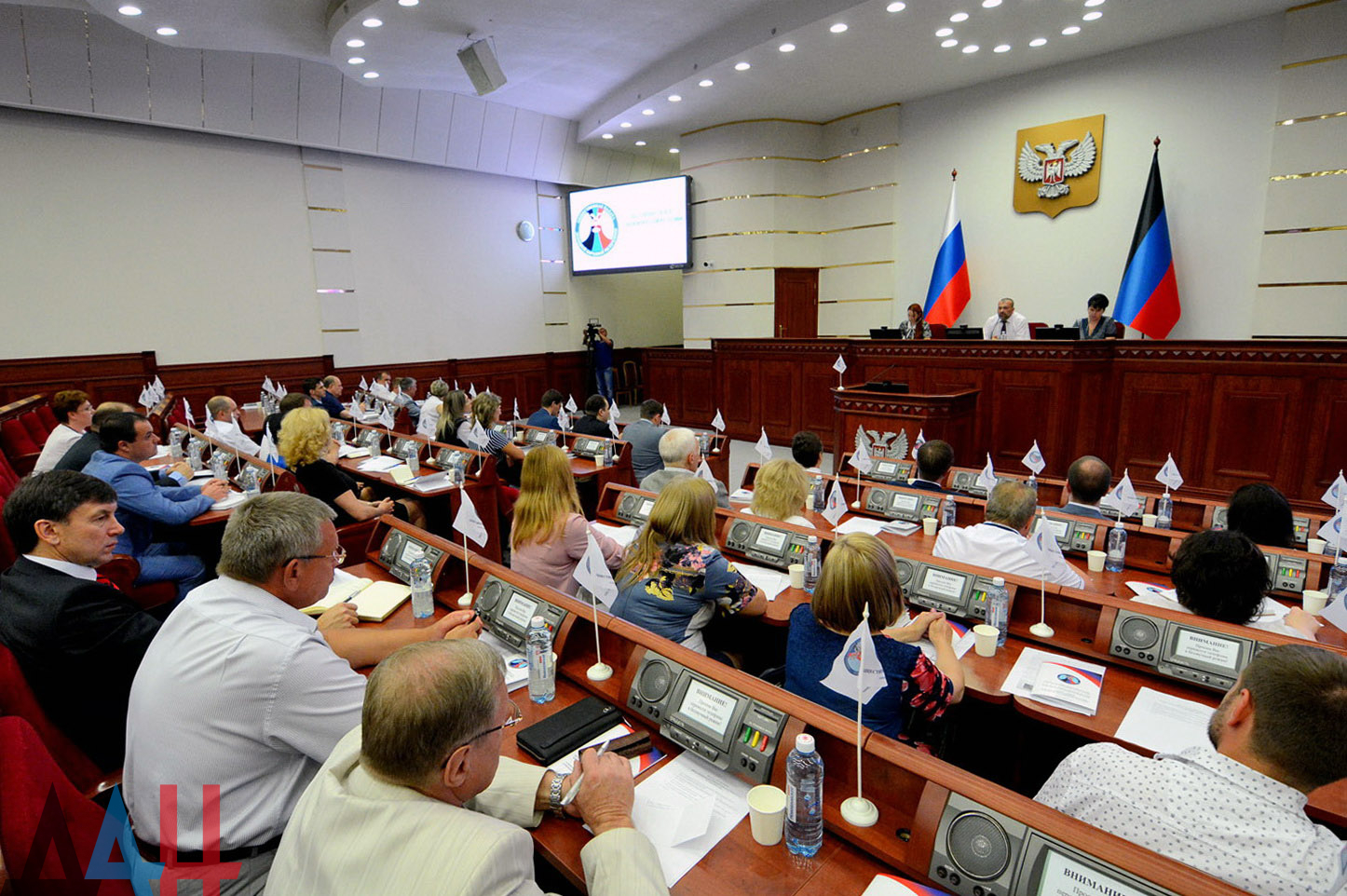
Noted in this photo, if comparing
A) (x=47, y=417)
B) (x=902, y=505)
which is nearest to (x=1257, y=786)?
(x=902, y=505)

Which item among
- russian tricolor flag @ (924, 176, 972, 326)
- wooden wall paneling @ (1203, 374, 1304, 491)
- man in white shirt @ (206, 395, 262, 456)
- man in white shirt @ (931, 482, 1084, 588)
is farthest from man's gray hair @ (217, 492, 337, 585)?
russian tricolor flag @ (924, 176, 972, 326)

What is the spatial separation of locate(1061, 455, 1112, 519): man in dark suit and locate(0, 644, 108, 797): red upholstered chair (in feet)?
11.8

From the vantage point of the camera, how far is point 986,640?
2033 mm

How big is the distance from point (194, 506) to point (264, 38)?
4.78m

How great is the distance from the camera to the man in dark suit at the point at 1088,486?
10.4 ft

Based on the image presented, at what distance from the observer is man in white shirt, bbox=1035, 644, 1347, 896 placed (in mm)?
1048

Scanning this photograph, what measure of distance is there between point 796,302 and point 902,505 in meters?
6.17

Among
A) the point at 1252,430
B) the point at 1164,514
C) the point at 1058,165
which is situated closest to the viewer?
the point at 1164,514

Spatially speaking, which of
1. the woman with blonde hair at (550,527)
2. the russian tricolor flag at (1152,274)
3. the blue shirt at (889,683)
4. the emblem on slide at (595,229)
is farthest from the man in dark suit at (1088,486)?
the emblem on slide at (595,229)

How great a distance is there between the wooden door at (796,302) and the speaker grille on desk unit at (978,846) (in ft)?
27.4

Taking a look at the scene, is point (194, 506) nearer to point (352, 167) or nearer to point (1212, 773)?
point (1212, 773)

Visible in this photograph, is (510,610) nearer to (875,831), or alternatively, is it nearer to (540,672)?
(540,672)

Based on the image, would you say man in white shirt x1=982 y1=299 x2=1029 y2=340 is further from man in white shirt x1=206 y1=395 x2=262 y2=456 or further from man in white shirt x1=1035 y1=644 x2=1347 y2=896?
man in white shirt x1=206 y1=395 x2=262 y2=456

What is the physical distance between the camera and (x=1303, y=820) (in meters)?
A: 1.06
